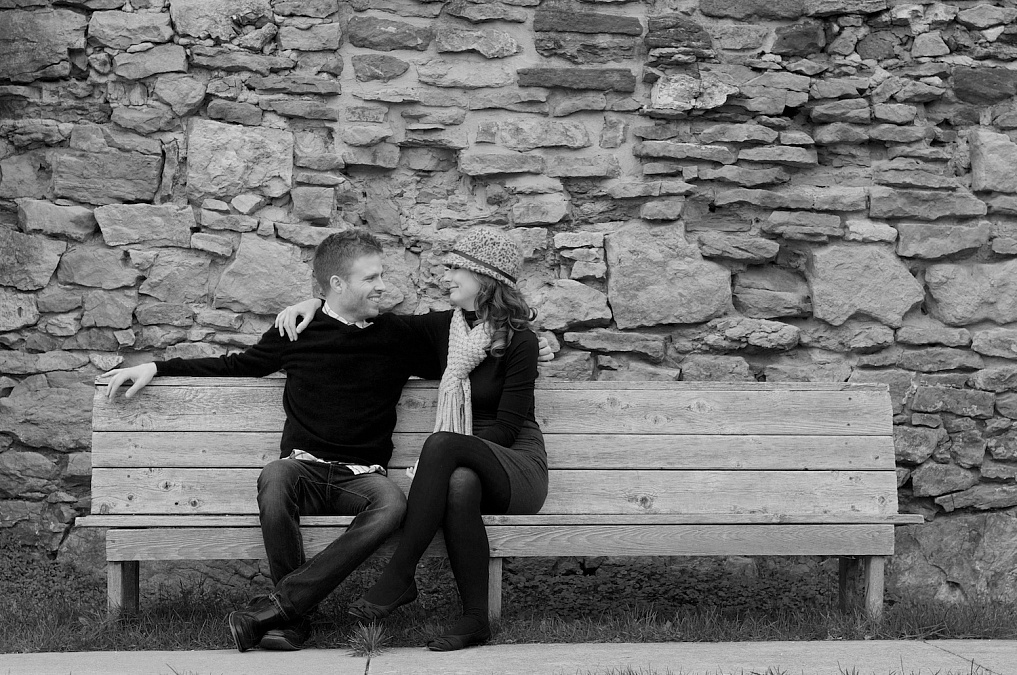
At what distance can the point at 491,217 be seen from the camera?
14.3 ft

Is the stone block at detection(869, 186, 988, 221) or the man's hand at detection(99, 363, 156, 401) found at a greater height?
the stone block at detection(869, 186, 988, 221)

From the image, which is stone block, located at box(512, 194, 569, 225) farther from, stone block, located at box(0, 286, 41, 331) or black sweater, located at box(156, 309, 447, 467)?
stone block, located at box(0, 286, 41, 331)

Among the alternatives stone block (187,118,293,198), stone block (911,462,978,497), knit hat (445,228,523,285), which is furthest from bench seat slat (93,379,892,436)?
stone block (187,118,293,198)

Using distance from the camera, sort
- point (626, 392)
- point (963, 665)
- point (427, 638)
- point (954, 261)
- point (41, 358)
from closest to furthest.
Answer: point (963, 665) < point (427, 638) < point (626, 392) < point (41, 358) < point (954, 261)

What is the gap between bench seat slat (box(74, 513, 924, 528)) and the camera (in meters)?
3.36

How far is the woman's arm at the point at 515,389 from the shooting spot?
3.52 meters

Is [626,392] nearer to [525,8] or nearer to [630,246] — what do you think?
[630,246]

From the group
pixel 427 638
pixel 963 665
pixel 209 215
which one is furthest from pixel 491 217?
pixel 963 665

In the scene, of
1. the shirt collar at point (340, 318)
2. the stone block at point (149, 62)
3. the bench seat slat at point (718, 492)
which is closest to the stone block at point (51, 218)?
the stone block at point (149, 62)

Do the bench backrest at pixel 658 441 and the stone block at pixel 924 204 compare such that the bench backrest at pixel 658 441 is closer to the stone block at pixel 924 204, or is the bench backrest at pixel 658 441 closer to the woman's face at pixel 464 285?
the woman's face at pixel 464 285

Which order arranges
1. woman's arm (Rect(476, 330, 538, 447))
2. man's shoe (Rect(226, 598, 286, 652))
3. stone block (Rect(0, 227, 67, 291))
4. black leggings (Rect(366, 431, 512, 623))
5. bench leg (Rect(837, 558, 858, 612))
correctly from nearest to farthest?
1. man's shoe (Rect(226, 598, 286, 652))
2. black leggings (Rect(366, 431, 512, 623))
3. woman's arm (Rect(476, 330, 538, 447))
4. bench leg (Rect(837, 558, 858, 612))
5. stone block (Rect(0, 227, 67, 291))

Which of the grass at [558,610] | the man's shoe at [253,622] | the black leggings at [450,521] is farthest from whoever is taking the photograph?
the grass at [558,610]

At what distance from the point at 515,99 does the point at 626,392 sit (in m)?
1.35

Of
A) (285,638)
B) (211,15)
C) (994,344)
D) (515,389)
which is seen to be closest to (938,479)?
(994,344)
